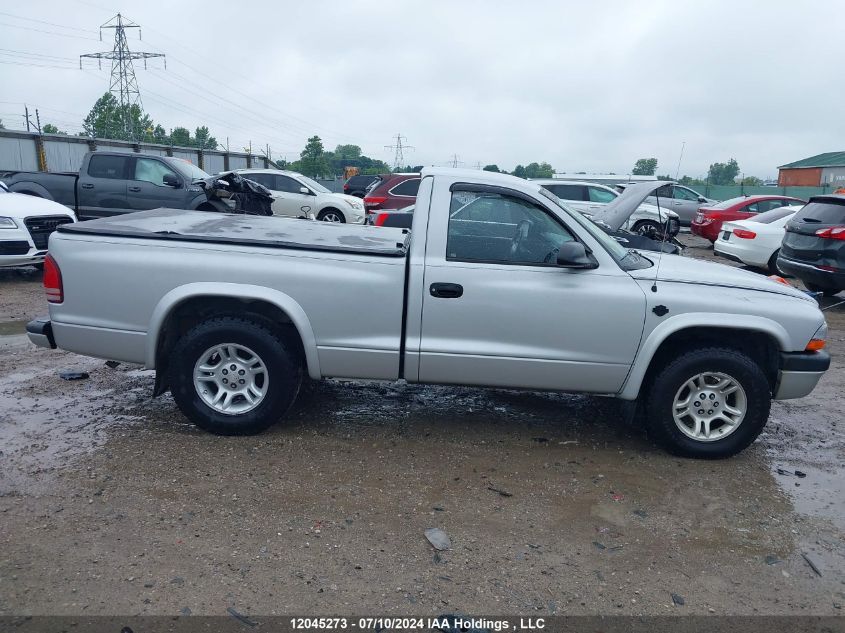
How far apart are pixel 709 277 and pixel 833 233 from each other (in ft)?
19.2

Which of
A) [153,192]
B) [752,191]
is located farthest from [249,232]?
[752,191]

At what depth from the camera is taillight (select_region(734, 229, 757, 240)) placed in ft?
42.4

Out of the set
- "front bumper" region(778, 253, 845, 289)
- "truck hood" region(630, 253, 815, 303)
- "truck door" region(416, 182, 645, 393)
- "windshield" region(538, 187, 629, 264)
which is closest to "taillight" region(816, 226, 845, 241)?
"front bumper" region(778, 253, 845, 289)

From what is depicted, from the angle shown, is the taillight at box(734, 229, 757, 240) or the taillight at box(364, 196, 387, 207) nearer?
the taillight at box(734, 229, 757, 240)

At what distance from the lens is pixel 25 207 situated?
31.4 ft

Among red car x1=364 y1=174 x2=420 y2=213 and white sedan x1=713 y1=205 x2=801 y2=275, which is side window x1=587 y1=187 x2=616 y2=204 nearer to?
white sedan x1=713 y1=205 x2=801 y2=275

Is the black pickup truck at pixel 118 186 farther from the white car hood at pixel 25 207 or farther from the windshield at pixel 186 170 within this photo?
the white car hood at pixel 25 207

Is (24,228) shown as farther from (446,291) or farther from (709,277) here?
(709,277)

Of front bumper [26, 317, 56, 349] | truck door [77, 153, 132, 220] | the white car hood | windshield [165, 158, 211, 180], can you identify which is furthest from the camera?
windshield [165, 158, 211, 180]

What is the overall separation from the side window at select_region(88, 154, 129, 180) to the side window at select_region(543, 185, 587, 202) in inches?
380

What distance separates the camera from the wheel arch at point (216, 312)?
446cm

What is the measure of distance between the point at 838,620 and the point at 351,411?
3367 mm

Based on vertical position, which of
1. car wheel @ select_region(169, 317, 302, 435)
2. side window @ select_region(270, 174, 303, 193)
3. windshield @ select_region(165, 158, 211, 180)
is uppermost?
windshield @ select_region(165, 158, 211, 180)

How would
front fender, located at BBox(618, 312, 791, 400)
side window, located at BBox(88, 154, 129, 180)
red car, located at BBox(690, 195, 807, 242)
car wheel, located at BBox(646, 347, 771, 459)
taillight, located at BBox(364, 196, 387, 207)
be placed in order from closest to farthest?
front fender, located at BBox(618, 312, 791, 400) → car wheel, located at BBox(646, 347, 771, 459) → side window, located at BBox(88, 154, 129, 180) → taillight, located at BBox(364, 196, 387, 207) → red car, located at BBox(690, 195, 807, 242)
